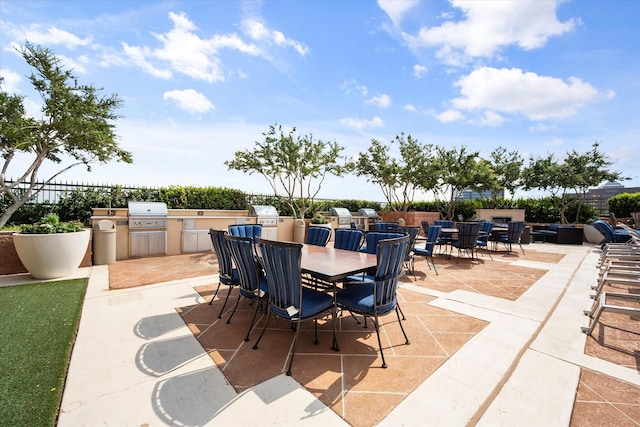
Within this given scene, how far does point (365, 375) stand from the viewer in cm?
209

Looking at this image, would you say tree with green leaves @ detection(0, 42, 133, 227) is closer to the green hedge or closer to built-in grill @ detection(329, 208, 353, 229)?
the green hedge

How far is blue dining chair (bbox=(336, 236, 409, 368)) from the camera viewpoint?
2258 mm

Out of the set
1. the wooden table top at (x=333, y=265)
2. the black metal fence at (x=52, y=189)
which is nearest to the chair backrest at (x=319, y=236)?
the wooden table top at (x=333, y=265)

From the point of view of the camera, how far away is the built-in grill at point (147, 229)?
267 inches

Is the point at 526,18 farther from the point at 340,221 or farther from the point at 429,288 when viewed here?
the point at 340,221

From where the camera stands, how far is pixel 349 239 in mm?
4352

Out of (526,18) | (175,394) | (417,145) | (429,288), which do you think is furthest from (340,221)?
(175,394)

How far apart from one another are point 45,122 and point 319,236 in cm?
805

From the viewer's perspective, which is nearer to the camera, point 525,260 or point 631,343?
point 631,343

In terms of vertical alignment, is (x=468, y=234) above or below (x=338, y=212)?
below

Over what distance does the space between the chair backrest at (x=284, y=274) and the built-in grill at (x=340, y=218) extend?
9.03 metres

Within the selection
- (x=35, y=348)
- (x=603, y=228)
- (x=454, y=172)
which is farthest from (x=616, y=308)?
(x=454, y=172)

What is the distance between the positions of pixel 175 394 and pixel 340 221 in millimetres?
9971

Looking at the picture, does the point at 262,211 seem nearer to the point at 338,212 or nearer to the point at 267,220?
the point at 267,220
